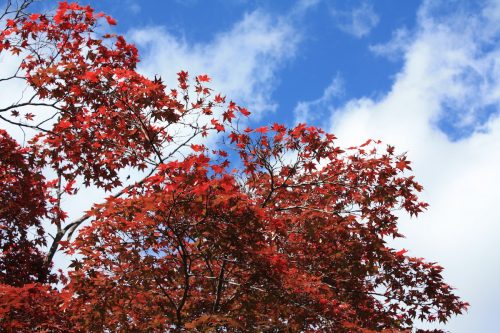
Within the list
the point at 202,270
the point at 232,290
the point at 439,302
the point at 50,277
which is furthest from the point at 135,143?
the point at 439,302

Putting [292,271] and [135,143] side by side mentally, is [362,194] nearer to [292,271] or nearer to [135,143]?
[292,271]

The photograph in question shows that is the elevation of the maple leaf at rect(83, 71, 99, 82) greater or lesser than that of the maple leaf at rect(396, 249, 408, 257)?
greater

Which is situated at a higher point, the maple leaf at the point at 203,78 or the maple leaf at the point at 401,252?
the maple leaf at the point at 203,78

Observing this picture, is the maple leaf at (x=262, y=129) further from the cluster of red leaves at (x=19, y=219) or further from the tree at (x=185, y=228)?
the cluster of red leaves at (x=19, y=219)

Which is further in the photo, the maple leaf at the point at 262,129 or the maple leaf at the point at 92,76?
the maple leaf at the point at 262,129

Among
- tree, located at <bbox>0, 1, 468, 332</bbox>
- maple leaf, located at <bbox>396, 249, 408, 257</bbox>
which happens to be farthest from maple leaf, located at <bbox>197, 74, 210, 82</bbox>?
maple leaf, located at <bbox>396, 249, 408, 257</bbox>

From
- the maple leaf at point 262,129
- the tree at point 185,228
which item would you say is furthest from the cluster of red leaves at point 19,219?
the maple leaf at point 262,129

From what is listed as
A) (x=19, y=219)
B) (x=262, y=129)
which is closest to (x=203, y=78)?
(x=262, y=129)

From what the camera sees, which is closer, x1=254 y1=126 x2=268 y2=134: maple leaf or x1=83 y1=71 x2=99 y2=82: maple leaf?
x1=83 y1=71 x2=99 y2=82: maple leaf

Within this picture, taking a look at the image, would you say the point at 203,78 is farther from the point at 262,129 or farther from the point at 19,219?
the point at 19,219

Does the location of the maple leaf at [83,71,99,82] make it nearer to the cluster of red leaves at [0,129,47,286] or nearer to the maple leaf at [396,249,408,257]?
the cluster of red leaves at [0,129,47,286]

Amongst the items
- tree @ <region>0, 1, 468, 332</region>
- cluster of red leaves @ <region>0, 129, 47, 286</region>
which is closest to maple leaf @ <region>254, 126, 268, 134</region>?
tree @ <region>0, 1, 468, 332</region>

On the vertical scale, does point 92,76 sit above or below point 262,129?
below

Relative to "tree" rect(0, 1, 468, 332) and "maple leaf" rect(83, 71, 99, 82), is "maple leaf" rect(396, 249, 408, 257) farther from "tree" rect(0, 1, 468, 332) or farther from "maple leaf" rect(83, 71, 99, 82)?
"maple leaf" rect(83, 71, 99, 82)
